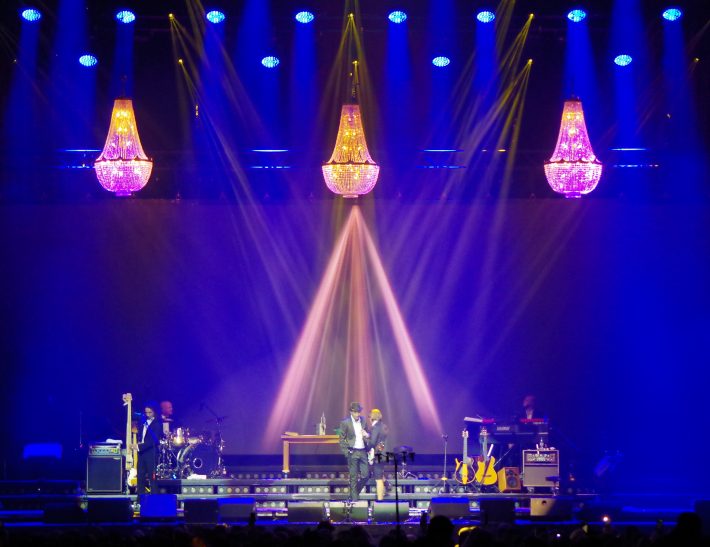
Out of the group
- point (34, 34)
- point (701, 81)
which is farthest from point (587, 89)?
point (34, 34)

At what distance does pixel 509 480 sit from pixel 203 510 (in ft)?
18.7

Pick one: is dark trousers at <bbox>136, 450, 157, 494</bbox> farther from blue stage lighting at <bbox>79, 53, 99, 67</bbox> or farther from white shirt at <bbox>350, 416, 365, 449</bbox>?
blue stage lighting at <bbox>79, 53, 99, 67</bbox>

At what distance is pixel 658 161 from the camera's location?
1756cm

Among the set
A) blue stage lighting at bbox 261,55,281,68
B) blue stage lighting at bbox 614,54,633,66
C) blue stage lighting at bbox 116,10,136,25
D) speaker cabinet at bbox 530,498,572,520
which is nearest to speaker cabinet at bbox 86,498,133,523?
speaker cabinet at bbox 530,498,572,520

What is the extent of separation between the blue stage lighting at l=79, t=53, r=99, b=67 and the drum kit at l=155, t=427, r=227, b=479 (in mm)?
5309

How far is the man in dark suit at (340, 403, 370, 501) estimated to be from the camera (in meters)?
16.6

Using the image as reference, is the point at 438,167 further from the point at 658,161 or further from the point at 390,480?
the point at 390,480

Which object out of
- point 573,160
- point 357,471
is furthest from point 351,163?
point 357,471

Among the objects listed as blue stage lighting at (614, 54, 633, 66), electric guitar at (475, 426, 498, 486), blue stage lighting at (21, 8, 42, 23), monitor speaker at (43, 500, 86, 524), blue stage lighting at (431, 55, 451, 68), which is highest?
blue stage lighting at (21, 8, 42, 23)

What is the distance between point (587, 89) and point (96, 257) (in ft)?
25.4

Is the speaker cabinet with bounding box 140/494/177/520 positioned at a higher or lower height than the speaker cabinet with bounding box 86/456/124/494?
lower

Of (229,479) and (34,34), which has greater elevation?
(34,34)

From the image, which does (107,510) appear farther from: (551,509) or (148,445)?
(551,509)

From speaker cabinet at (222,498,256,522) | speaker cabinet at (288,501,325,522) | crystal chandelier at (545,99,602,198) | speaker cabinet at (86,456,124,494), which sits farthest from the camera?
speaker cabinet at (86,456,124,494)
